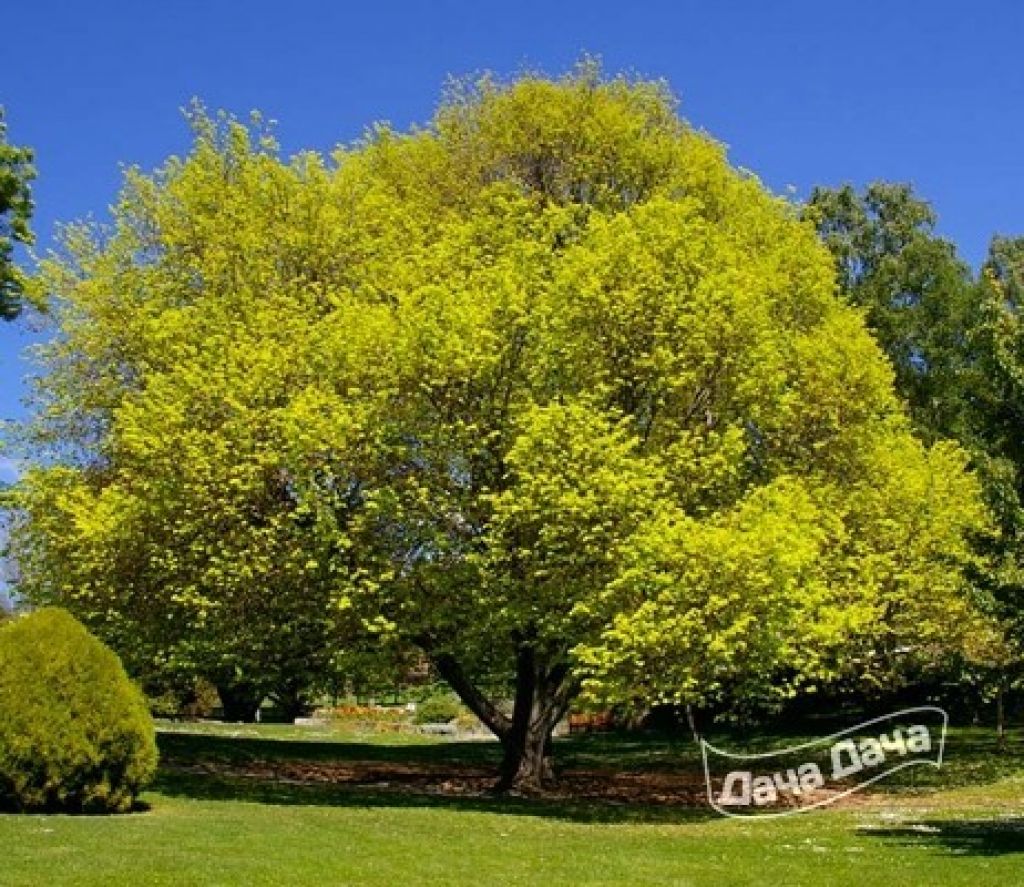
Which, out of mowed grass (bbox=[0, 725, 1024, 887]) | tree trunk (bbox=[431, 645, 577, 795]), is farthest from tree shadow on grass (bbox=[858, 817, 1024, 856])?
tree trunk (bbox=[431, 645, 577, 795])

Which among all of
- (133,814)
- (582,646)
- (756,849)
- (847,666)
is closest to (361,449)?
(582,646)

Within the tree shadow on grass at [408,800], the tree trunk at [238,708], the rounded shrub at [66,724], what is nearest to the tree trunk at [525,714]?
the tree shadow on grass at [408,800]

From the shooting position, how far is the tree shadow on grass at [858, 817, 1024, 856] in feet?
49.4

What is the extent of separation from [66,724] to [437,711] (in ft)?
134

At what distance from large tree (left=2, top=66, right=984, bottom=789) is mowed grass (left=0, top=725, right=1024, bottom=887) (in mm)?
Result: 2580

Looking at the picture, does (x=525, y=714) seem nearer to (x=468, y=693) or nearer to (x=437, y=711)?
(x=468, y=693)

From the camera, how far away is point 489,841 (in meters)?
15.6

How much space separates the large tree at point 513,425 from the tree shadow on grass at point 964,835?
325 centimetres

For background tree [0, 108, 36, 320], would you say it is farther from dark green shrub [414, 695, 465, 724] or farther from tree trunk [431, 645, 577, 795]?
dark green shrub [414, 695, 465, 724]

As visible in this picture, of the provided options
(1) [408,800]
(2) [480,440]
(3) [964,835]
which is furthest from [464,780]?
(3) [964,835]

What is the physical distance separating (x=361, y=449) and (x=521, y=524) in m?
3.23

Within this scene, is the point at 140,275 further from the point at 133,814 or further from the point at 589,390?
the point at 133,814

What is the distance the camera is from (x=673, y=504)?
65.8 feet

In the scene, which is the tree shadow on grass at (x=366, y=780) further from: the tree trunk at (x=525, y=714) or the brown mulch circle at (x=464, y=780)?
the tree trunk at (x=525, y=714)
